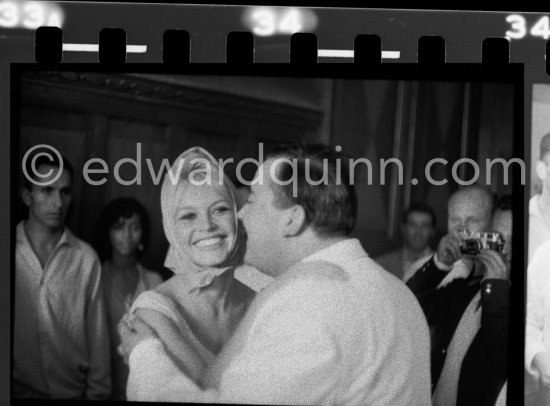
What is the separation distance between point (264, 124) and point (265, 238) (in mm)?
343

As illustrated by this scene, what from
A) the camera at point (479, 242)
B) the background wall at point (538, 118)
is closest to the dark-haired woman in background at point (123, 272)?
the camera at point (479, 242)

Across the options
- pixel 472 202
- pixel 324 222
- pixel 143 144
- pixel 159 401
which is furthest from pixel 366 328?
pixel 143 144

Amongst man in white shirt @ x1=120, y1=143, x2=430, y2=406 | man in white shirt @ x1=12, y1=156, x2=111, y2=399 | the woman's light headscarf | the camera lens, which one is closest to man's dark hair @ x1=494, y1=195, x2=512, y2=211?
the camera lens

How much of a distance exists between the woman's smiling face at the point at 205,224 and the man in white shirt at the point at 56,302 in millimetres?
291

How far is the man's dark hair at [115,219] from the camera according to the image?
2.34 m

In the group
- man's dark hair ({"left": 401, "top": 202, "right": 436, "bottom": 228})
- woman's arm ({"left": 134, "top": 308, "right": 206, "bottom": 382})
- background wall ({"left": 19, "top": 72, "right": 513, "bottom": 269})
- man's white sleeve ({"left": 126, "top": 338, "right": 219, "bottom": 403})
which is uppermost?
background wall ({"left": 19, "top": 72, "right": 513, "bottom": 269})

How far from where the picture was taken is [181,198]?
7.73 feet

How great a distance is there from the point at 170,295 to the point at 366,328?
59cm

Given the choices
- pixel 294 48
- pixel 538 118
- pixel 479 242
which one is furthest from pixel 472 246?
pixel 294 48

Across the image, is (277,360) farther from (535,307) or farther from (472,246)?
(535,307)

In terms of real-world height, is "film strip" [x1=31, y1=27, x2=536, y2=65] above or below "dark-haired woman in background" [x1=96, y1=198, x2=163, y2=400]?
above

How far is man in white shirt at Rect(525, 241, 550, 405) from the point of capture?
7.71ft

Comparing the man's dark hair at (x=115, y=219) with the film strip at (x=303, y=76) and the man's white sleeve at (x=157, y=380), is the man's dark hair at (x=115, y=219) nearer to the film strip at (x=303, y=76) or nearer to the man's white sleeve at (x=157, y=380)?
the film strip at (x=303, y=76)

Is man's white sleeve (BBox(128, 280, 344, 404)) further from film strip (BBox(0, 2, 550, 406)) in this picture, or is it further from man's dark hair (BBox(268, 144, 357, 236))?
man's dark hair (BBox(268, 144, 357, 236))
